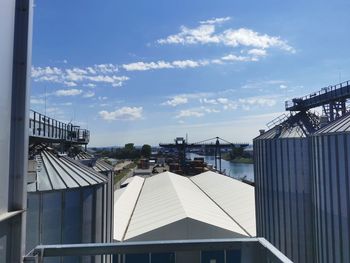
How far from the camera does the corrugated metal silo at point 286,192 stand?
1320cm

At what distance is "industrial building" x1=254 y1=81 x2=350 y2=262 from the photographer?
9.22m

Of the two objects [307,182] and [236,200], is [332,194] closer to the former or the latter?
[307,182]

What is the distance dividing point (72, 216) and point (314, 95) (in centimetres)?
1677

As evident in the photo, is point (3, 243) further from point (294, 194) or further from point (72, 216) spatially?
point (294, 194)

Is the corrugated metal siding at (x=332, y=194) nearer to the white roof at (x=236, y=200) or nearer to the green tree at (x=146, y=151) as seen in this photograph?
the white roof at (x=236, y=200)

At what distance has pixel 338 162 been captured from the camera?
9.23m

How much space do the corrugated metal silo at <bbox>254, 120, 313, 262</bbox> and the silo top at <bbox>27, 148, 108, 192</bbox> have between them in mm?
7723

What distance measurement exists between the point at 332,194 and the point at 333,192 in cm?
9

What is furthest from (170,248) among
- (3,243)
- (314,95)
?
(314,95)

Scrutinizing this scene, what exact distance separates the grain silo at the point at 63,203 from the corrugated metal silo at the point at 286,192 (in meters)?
7.51

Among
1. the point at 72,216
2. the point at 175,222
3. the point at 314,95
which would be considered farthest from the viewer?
the point at 314,95

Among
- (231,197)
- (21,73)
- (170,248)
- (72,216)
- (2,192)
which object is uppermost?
(21,73)

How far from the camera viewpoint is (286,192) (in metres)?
14.2

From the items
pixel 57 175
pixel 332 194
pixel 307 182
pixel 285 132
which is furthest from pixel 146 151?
pixel 332 194
